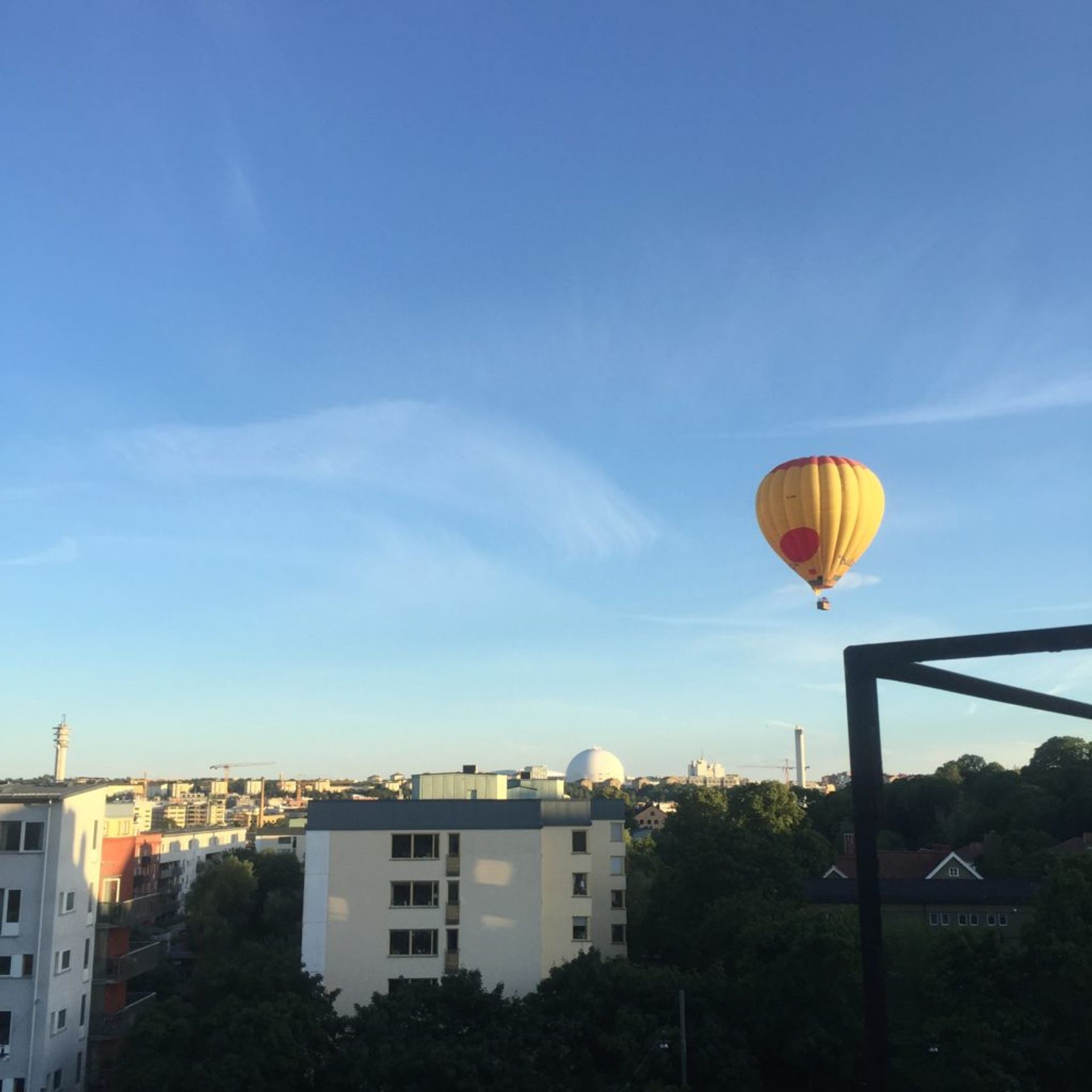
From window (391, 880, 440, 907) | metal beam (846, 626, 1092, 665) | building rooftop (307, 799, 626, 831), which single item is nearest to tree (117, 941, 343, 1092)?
window (391, 880, 440, 907)

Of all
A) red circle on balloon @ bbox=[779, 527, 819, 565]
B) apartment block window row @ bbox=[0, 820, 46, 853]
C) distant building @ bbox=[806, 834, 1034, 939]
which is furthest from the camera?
distant building @ bbox=[806, 834, 1034, 939]

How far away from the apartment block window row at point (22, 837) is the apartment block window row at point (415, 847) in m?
13.2

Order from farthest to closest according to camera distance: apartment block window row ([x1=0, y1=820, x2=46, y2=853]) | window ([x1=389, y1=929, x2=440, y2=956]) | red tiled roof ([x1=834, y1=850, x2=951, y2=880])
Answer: red tiled roof ([x1=834, y1=850, x2=951, y2=880]) → window ([x1=389, y1=929, x2=440, y2=956]) → apartment block window row ([x1=0, y1=820, x2=46, y2=853])

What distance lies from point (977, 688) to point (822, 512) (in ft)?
114

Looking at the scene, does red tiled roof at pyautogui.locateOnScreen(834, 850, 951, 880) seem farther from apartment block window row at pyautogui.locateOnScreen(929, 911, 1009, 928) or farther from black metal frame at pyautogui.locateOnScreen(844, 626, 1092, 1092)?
black metal frame at pyautogui.locateOnScreen(844, 626, 1092, 1092)

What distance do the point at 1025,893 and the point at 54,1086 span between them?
2312 inches

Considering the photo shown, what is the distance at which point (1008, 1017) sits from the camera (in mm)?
32281

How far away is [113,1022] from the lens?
142 ft

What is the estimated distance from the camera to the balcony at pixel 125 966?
1735 inches

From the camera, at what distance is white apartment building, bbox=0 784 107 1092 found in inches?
1459

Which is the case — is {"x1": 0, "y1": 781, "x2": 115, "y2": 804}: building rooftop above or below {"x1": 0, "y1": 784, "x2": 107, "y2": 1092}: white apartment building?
above

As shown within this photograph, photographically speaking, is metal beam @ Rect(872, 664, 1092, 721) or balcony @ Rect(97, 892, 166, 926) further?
balcony @ Rect(97, 892, 166, 926)

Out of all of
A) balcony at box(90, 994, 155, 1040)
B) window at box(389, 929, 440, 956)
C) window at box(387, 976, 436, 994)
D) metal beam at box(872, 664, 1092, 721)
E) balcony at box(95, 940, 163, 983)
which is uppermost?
metal beam at box(872, 664, 1092, 721)

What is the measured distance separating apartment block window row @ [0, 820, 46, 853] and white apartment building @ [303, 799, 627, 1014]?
9.87 meters
